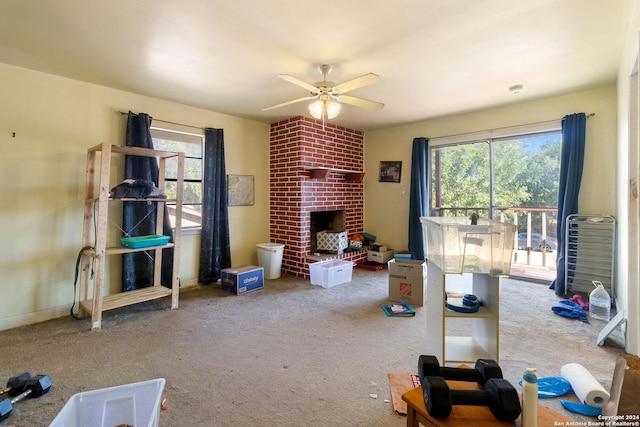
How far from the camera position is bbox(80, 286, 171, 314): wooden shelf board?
259cm

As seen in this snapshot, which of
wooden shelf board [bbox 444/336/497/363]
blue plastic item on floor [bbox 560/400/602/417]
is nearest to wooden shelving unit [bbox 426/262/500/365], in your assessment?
wooden shelf board [bbox 444/336/497/363]

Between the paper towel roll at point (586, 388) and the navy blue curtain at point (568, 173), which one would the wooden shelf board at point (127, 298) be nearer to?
A: the paper towel roll at point (586, 388)

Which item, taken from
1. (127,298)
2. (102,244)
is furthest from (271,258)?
(102,244)

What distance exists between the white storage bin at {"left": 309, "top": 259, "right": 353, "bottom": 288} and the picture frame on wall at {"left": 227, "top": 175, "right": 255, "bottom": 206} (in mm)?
1395

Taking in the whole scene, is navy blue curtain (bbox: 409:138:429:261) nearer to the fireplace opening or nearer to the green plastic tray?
the fireplace opening

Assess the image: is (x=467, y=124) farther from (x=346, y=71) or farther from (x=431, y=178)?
(x=346, y=71)

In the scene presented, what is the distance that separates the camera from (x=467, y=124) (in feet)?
13.5

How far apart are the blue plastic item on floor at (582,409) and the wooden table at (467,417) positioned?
2.81 feet

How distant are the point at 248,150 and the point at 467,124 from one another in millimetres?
3240

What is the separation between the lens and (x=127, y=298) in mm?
2750

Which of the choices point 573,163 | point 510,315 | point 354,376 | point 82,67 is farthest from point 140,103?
point 573,163

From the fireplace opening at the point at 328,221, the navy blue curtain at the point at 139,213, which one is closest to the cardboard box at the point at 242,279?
the navy blue curtain at the point at 139,213

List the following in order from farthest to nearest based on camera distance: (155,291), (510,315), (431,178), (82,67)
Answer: (431,178)
(155,291)
(510,315)
(82,67)

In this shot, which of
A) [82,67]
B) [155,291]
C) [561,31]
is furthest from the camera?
[155,291]
